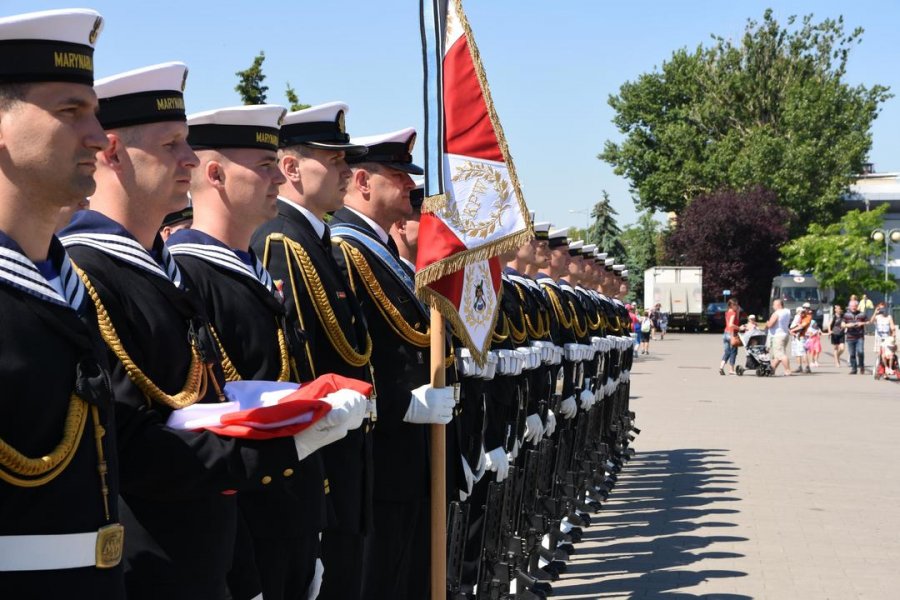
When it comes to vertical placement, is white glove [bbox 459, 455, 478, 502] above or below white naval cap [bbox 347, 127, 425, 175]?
below

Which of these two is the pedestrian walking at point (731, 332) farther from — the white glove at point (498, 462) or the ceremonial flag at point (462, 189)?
the ceremonial flag at point (462, 189)

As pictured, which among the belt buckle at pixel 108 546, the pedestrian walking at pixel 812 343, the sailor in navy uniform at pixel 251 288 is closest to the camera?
the belt buckle at pixel 108 546

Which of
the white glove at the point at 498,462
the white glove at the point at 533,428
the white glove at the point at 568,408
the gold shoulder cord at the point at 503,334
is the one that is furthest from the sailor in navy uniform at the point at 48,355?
the white glove at the point at 568,408

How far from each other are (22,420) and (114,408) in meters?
0.38

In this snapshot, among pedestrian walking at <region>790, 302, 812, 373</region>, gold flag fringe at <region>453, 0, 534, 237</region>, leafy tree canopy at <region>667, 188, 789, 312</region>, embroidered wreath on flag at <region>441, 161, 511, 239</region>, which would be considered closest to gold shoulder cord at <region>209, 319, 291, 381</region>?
embroidered wreath on flag at <region>441, 161, 511, 239</region>

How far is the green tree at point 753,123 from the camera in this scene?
58.2 m

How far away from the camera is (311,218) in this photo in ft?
13.8

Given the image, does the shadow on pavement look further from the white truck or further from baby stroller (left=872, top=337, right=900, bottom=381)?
the white truck

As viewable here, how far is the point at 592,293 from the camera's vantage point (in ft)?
41.6

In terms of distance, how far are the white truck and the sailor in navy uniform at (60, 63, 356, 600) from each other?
49369 millimetres

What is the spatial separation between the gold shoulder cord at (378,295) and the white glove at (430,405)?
261 mm

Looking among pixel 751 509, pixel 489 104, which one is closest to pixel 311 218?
pixel 489 104

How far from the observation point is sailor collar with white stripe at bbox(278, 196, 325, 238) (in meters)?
4.21

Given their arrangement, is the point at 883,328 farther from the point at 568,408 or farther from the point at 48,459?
the point at 48,459
